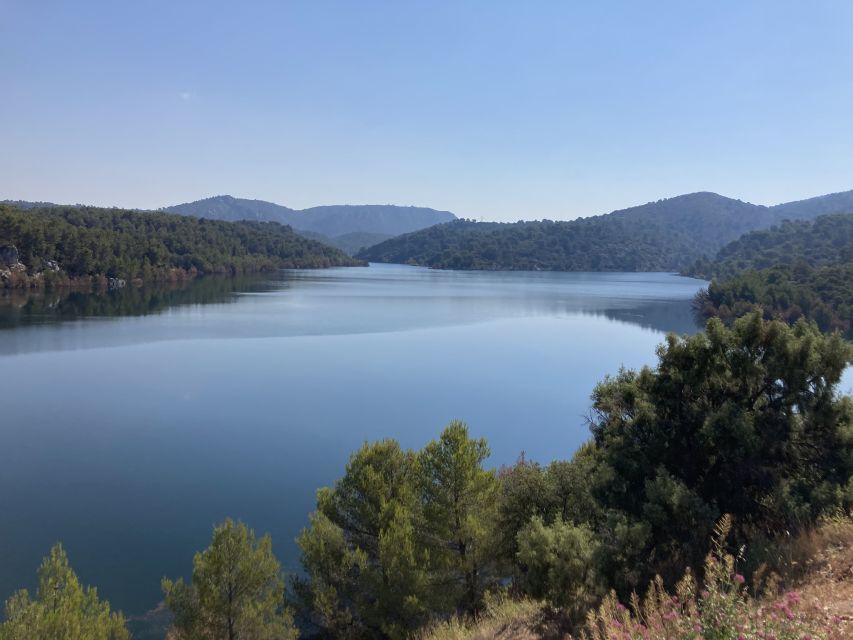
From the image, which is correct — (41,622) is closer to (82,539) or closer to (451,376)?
(82,539)

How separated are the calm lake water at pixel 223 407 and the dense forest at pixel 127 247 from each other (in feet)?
71.1

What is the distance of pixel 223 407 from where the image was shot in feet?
101

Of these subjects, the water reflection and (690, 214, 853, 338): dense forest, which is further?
the water reflection

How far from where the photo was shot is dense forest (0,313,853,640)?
10688 mm

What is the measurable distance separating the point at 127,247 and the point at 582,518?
119 meters

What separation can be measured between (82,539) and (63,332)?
4128 cm

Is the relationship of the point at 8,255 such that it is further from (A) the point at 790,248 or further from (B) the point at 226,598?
(A) the point at 790,248

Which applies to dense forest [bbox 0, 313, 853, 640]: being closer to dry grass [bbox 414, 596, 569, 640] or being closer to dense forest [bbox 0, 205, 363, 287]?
Answer: dry grass [bbox 414, 596, 569, 640]

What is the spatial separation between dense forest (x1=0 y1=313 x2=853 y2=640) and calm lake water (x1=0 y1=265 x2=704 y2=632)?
3518 mm

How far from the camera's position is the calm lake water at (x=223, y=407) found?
58.7 feet

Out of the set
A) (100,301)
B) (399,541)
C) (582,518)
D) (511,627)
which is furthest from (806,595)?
(100,301)

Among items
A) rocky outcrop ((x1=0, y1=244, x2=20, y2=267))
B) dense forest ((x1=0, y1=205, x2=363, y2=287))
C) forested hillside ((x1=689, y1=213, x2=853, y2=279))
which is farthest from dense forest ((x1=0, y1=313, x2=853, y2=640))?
forested hillside ((x1=689, y1=213, x2=853, y2=279))

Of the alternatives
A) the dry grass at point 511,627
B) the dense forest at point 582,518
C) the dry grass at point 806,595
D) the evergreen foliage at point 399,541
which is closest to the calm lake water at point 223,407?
the evergreen foliage at point 399,541

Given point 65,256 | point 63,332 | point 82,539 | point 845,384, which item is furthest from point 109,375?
point 65,256
